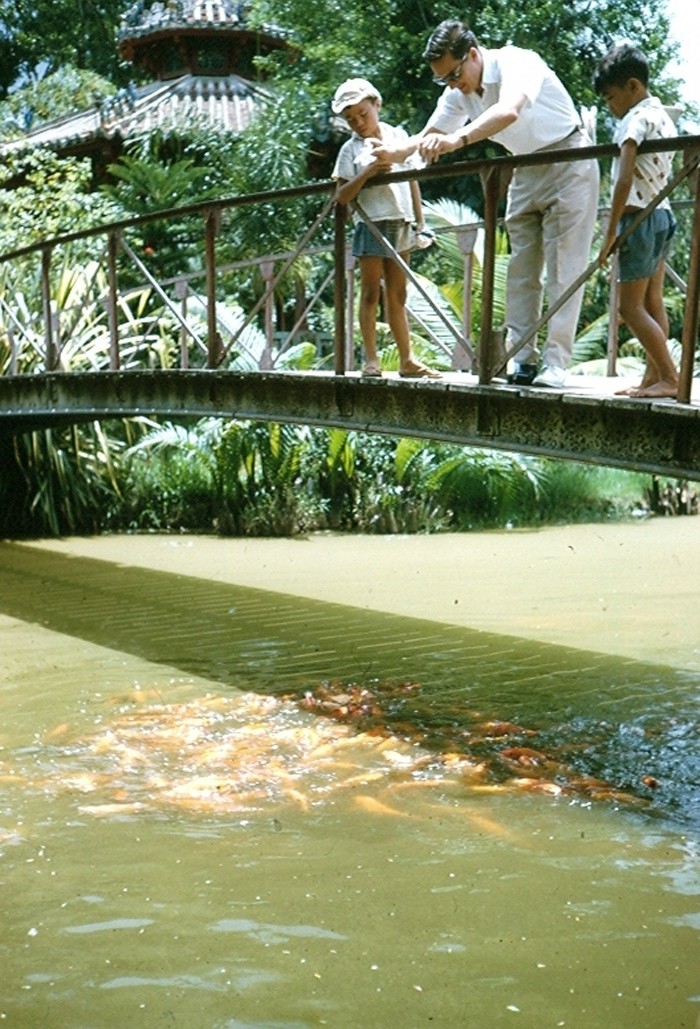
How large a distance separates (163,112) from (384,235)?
49.9 feet

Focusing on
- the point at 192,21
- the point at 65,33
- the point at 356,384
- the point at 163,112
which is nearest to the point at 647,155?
the point at 356,384

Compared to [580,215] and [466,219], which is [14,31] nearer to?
[466,219]

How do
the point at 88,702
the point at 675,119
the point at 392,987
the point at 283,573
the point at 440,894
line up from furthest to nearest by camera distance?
the point at 283,573, the point at 88,702, the point at 675,119, the point at 440,894, the point at 392,987

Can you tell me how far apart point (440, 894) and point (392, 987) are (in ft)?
2.28

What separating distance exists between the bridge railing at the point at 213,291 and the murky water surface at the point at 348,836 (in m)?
1.82

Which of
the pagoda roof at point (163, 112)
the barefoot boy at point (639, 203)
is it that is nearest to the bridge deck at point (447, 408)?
the barefoot boy at point (639, 203)

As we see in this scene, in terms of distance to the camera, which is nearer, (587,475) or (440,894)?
(440,894)

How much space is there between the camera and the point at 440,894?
4.52 metres

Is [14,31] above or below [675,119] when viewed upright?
above


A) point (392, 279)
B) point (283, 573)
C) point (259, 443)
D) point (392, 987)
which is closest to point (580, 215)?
point (392, 279)

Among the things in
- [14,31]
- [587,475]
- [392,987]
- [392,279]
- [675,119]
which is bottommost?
[392,987]

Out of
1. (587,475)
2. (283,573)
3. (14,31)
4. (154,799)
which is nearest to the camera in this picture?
(154,799)

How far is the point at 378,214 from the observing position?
7.22 meters

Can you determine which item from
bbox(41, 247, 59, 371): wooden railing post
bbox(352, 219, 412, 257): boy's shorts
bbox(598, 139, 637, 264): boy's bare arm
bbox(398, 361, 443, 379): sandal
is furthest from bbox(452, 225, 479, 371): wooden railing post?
bbox(41, 247, 59, 371): wooden railing post
